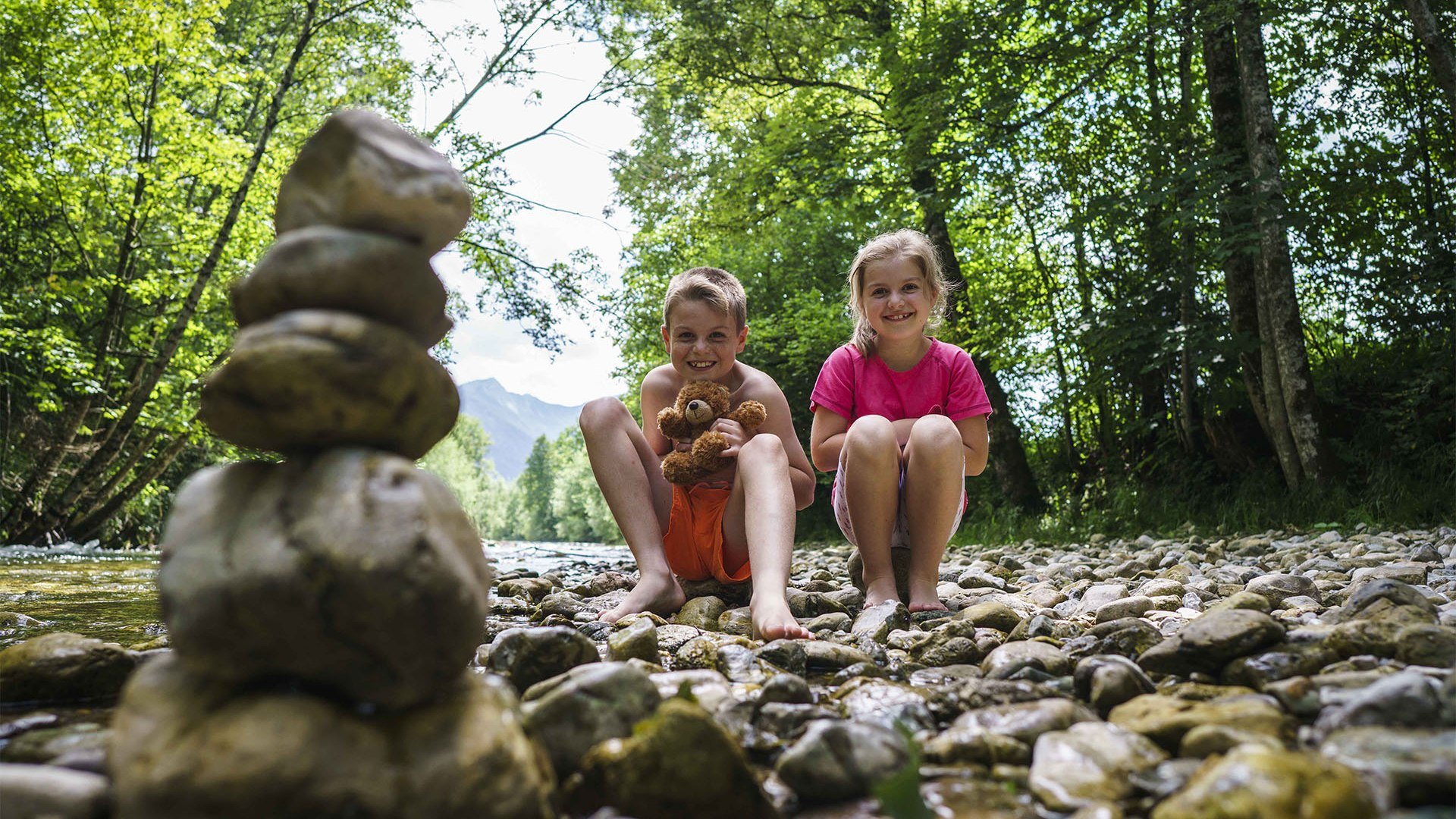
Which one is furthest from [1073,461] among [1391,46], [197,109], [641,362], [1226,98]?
[197,109]

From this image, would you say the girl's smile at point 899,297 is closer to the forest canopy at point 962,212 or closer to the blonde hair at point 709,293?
the blonde hair at point 709,293

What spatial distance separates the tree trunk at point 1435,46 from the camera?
4875 millimetres

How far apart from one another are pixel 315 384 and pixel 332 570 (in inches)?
11.4

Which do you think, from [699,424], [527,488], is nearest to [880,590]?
[699,424]

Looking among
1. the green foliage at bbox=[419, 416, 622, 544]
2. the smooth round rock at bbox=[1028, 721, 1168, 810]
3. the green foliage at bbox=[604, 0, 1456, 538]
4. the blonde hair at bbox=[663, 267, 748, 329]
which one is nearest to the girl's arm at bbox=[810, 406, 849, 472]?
the blonde hair at bbox=[663, 267, 748, 329]

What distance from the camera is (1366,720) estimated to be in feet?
4.13

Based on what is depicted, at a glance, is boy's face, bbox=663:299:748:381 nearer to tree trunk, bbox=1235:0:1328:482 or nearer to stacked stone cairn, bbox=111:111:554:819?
stacked stone cairn, bbox=111:111:554:819

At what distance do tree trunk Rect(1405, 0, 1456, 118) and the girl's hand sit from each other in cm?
488

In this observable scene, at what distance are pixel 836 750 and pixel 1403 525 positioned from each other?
599 centimetres

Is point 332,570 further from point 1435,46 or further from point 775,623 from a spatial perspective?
point 1435,46

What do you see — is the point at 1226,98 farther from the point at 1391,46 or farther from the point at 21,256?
the point at 21,256

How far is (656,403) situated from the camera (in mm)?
3408

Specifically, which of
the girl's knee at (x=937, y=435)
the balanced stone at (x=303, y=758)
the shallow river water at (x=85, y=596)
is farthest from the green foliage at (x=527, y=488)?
the balanced stone at (x=303, y=758)

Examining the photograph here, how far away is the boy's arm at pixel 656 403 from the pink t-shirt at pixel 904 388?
23.9 inches
